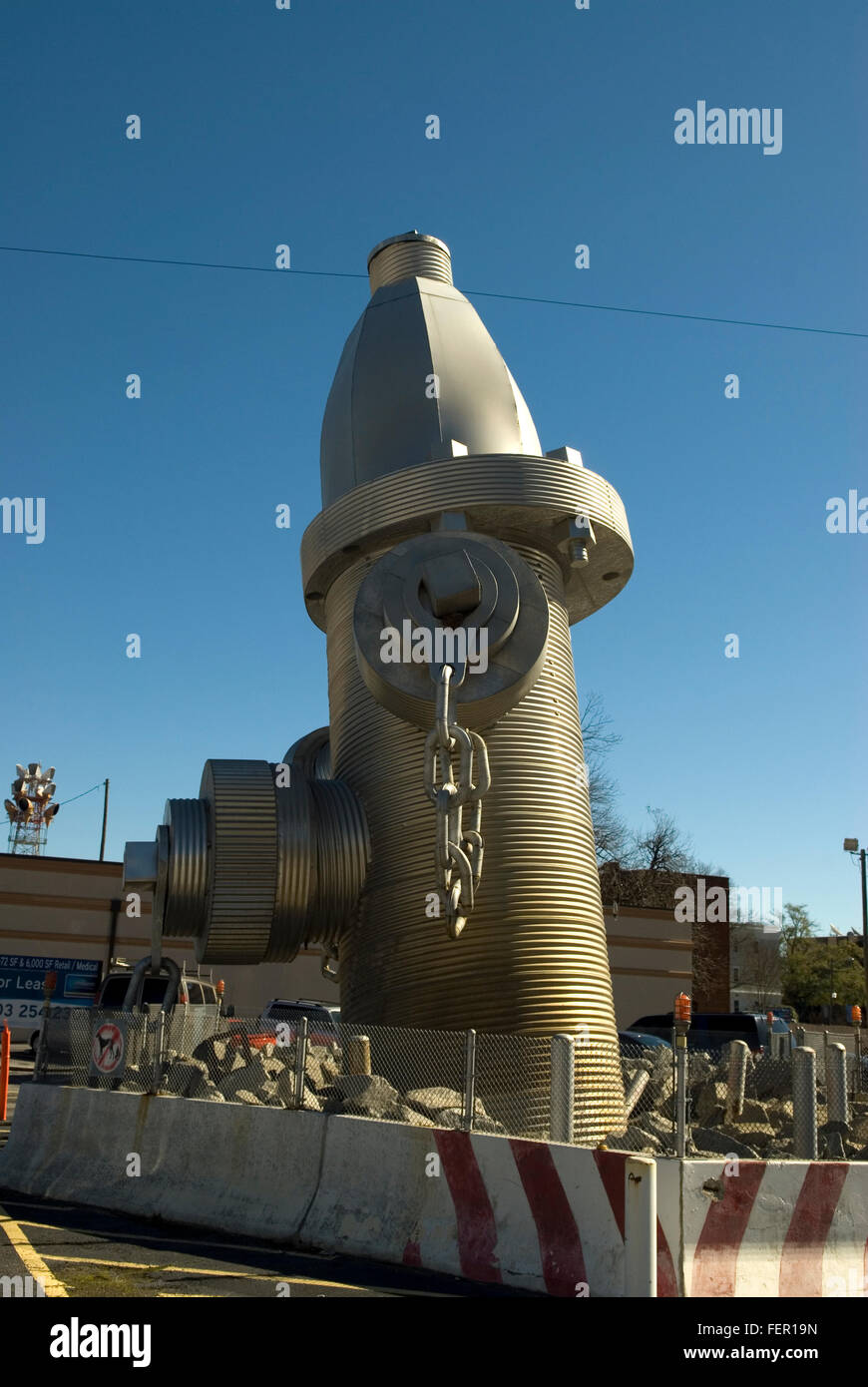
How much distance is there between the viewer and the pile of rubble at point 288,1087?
32.9 ft

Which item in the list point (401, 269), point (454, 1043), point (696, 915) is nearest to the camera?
point (454, 1043)

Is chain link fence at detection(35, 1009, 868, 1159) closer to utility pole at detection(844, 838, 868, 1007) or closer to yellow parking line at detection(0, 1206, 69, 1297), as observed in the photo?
yellow parking line at detection(0, 1206, 69, 1297)

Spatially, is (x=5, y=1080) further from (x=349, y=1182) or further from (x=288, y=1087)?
(x=349, y=1182)

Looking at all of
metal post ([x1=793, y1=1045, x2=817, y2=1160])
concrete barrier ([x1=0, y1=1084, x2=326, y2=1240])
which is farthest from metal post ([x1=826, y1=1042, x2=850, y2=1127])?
concrete barrier ([x1=0, y1=1084, x2=326, y2=1240])

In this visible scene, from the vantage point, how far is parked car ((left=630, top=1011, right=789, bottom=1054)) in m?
23.4

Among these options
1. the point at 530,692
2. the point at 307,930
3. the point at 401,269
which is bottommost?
the point at 307,930

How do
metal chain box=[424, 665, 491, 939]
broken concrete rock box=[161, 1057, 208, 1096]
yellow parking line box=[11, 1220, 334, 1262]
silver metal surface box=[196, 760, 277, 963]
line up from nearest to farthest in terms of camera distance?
yellow parking line box=[11, 1220, 334, 1262] → broken concrete rock box=[161, 1057, 208, 1096] → metal chain box=[424, 665, 491, 939] → silver metal surface box=[196, 760, 277, 963]

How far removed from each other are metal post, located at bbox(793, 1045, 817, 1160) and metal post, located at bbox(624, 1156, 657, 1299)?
1.78 meters

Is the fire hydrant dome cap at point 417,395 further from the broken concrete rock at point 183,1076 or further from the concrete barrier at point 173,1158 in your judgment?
the concrete barrier at point 173,1158

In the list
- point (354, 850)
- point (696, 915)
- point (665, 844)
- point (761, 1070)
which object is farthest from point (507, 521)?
point (665, 844)

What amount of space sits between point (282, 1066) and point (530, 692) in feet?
17.5

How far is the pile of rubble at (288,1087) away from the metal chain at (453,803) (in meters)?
1.99

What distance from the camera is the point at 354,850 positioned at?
14.9m
